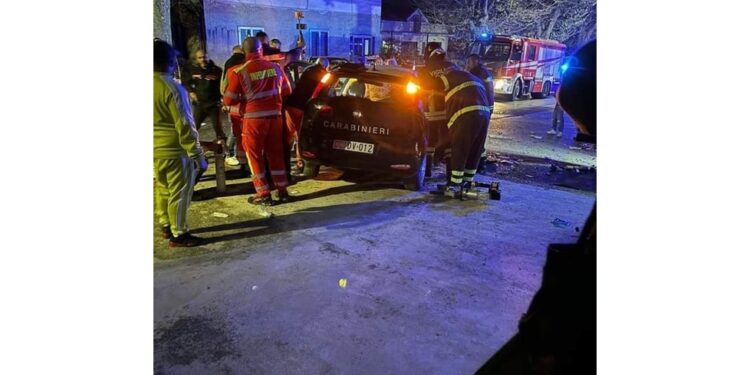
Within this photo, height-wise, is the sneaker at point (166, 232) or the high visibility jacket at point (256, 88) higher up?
the high visibility jacket at point (256, 88)

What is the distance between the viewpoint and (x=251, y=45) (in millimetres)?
3422

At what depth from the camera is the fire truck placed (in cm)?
423

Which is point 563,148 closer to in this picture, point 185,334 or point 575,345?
point 575,345

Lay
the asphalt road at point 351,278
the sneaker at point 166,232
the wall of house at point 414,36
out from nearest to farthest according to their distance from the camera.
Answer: the asphalt road at point 351,278, the sneaker at point 166,232, the wall of house at point 414,36

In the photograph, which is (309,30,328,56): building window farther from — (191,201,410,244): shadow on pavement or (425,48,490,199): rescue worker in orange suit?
(191,201,410,244): shadow on pavement

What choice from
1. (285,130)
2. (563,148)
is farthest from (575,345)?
(563,148)

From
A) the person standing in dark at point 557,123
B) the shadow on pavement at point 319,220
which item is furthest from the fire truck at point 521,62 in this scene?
the shadow on pavement at point 319,220

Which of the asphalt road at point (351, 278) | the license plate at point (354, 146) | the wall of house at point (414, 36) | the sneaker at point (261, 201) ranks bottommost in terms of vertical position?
the asphalt road at point (351, 278)

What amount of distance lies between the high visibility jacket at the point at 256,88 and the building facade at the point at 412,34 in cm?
113

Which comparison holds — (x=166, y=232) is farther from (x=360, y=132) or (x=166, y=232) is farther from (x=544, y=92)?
(x=544, y=92)

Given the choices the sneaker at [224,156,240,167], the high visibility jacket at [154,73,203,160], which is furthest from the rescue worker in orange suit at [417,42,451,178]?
the high visibility jacket at [154,73,203,160]

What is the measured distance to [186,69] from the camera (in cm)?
317

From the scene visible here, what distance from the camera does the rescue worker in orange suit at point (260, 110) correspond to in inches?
139

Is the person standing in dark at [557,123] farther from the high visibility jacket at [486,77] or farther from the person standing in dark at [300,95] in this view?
the person standing in dark at [300,95]
